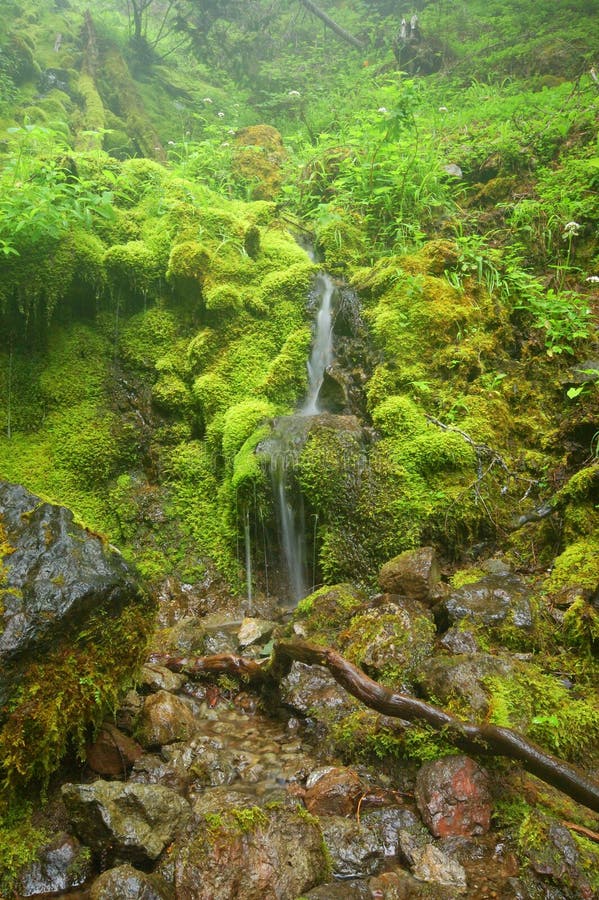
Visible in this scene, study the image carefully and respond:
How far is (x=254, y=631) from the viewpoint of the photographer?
4.79 meters

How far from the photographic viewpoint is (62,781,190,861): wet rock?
2.37 m

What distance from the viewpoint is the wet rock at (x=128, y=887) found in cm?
209

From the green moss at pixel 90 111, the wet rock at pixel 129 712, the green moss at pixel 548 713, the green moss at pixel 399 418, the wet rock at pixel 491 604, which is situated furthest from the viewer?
the green moss at pixel 90 111

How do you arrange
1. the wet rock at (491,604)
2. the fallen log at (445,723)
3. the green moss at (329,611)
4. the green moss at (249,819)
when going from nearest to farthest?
the green moss at (249,819)
the fallen log at (445,723)
the wet rock at (491,604)
the green moss at (329,611)

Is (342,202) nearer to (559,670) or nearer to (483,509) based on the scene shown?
(483,509)

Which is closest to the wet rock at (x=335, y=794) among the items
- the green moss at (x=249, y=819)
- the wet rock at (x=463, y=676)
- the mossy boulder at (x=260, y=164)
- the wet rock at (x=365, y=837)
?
the wet rock at (x=365, y=837)

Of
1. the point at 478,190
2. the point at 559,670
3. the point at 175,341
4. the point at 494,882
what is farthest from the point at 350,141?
the point at 494,882

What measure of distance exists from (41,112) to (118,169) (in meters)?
3.79

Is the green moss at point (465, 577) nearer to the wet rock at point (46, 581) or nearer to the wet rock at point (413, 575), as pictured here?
the wet rock at point (413, 575)

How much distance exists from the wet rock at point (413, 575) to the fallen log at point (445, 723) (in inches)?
37.2

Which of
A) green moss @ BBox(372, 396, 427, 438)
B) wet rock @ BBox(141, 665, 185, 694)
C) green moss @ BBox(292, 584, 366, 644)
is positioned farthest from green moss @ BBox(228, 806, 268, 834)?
green moss @ BBox(372, 396, 427, 438)

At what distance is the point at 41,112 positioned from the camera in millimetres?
9812

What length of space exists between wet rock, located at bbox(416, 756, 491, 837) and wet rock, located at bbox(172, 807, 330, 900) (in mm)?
642

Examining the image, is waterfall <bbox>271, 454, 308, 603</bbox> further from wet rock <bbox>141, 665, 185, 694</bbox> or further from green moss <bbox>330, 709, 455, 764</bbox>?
green moss <bbox>330, 709, 455, 764</bbox>
